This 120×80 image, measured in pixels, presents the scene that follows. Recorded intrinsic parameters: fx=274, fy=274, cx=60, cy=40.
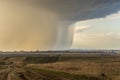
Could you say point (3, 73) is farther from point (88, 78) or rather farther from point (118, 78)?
point (118, 78)

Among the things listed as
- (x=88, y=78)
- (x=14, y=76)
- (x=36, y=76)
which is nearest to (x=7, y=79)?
(x=14, y=76)

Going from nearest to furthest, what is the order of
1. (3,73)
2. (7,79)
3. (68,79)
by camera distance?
1. (7,79)
2. (68,79)
3. (3,73)

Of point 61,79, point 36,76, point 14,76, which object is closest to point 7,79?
point 14,76

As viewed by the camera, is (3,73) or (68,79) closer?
(68,79)

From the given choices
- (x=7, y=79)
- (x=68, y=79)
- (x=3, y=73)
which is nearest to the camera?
(x=7, y=79)

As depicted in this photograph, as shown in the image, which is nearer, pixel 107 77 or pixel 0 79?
pixel 0 79

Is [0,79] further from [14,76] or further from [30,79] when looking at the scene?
[30,79]

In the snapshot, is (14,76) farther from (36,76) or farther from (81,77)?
(81,77)

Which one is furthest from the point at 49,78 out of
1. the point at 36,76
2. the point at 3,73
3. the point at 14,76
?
the point at 3,73
